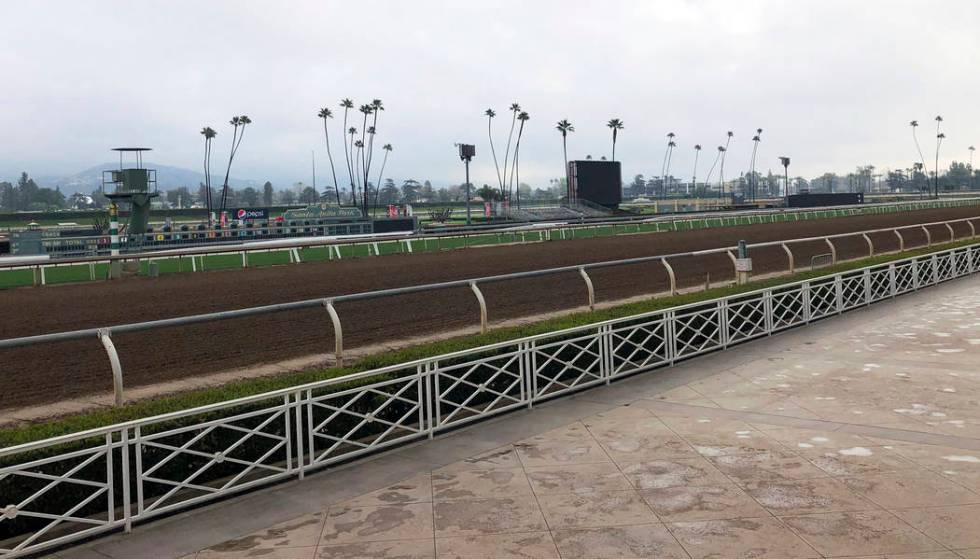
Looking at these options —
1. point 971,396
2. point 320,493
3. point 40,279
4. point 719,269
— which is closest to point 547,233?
point 719,269

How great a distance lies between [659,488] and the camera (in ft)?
21.6

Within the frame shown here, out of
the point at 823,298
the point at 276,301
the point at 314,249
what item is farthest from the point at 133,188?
the point at 823,298

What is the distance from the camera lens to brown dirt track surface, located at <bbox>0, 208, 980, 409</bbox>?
469 inches

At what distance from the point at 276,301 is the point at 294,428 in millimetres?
11263

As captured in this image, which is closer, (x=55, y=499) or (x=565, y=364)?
(x=55, y=499)

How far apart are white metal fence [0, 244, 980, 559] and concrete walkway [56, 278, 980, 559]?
28 centimetres

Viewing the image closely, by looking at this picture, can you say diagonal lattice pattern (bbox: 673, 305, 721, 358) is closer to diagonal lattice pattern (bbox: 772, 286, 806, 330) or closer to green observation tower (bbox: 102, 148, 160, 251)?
diagonal lattice pattern (bbox: 772, 286, 806, 330)

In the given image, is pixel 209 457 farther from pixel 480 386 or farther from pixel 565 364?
pixel 565 364

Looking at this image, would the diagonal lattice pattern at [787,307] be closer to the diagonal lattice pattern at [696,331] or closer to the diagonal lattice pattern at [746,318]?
the diagonal lattice pattern at [746,318]

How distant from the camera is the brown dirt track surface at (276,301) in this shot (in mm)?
11906

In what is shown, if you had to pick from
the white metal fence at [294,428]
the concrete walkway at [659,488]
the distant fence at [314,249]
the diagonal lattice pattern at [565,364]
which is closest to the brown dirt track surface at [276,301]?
the distant fence at [314,249]

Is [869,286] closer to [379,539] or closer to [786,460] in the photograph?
[786,460]

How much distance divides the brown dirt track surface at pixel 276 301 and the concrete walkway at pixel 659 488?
5.19m

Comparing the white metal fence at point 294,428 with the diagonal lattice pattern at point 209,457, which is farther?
the diagonal lattice pattern at point 209,457
